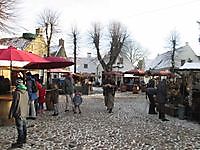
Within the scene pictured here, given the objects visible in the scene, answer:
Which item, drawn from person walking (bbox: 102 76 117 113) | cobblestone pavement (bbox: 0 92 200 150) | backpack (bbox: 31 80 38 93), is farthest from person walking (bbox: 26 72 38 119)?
person walking (bbox: 102 76 117 113)

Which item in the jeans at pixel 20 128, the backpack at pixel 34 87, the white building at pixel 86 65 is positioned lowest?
the jeans at pixel 20 128

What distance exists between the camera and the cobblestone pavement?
9.21 m

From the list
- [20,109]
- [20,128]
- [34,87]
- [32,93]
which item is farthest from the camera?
[34,87]

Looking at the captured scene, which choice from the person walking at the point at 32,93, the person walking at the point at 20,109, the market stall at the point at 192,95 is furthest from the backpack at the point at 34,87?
the market stall at the point at 192,95

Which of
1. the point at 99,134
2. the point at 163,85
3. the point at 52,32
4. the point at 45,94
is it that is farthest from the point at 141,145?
the point at 52,32

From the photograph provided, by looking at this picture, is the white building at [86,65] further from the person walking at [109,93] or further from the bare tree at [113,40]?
the person walking at [109,93]

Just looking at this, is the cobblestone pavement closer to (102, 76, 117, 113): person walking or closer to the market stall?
the market stall

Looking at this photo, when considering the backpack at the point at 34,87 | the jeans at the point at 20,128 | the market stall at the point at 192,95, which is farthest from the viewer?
the market stall at the point at 192,95

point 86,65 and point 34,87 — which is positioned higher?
point 86,65

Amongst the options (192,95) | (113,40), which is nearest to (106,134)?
(192,95)

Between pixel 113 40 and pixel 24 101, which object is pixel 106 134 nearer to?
pixel 24 101

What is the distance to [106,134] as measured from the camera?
35.7ft

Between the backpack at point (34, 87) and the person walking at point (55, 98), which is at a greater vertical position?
the backpack at point (34, 87)

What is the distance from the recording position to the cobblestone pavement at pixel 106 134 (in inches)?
363
